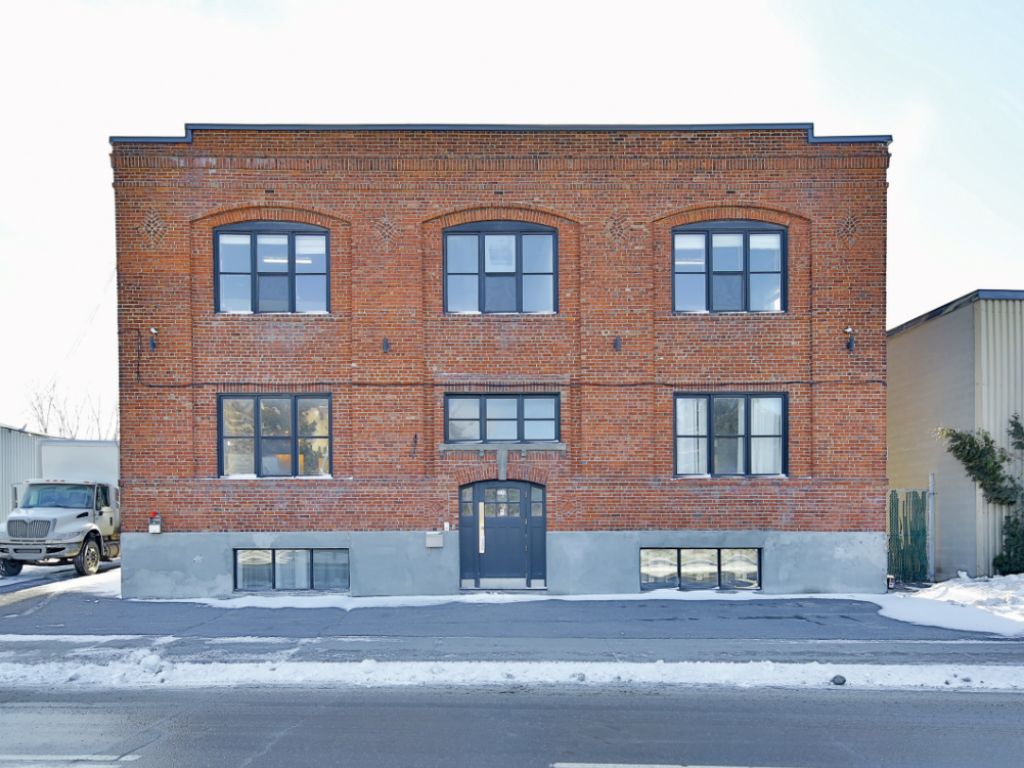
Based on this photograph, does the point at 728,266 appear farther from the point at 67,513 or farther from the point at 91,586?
the point at 67,513

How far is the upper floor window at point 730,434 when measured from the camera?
15406mm

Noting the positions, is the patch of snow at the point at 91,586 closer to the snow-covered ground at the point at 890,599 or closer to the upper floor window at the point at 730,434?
the snow-covered ground at the point at 890,599

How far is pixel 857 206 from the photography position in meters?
15.2

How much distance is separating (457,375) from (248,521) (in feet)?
16.3

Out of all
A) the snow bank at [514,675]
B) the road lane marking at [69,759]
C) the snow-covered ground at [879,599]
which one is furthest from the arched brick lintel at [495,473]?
the road lane marking at [69,759]

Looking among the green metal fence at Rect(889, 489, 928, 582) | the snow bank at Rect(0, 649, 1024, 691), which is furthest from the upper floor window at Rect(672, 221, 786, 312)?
the snow bank at Rect(0, 649, 1024, 691)

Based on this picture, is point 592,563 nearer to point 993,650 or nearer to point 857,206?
point 993,650

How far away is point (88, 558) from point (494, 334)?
12.2 meters

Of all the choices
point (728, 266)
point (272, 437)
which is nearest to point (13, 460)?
point (272, 437)

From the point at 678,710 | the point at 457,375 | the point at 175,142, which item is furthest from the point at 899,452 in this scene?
the point at 175,142

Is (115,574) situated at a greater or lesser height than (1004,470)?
lesser

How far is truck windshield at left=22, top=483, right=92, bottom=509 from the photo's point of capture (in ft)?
64.8

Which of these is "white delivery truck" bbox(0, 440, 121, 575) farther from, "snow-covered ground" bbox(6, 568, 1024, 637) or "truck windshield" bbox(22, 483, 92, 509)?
"snow-covered ground" bbox(6, 568, 1024, 637)

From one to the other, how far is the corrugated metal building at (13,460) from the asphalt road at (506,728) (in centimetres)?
1983
